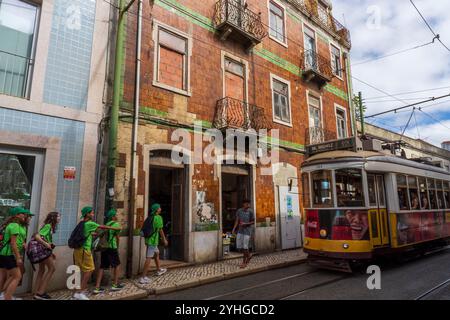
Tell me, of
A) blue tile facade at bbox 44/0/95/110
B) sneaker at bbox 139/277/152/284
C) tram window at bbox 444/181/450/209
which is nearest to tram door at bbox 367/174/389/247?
tram window at bbox 444/181/450/209

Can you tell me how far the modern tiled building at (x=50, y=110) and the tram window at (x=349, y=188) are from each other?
6.32m

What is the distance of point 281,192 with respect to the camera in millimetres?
12531

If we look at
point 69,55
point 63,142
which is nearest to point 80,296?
point 63,142

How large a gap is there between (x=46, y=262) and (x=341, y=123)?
16.1 meters

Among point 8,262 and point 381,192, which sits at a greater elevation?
point 381,192

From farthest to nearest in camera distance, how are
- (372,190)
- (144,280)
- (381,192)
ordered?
(381,192) < (372,190) < (144,280)

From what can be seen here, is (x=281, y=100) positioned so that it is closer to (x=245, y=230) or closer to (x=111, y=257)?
(x=245, y=230)

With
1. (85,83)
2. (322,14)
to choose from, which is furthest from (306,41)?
(85,83)

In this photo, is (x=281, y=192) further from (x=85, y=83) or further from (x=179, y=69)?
(x=85, y=83)

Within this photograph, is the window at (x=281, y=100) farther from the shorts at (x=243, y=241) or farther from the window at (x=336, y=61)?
the shorts at (x=243, y=241)

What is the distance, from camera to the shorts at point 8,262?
5.23m

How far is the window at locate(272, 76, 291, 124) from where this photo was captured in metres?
13.2

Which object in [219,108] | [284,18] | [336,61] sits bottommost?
[219,108]

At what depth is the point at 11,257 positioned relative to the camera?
5.28 meters
